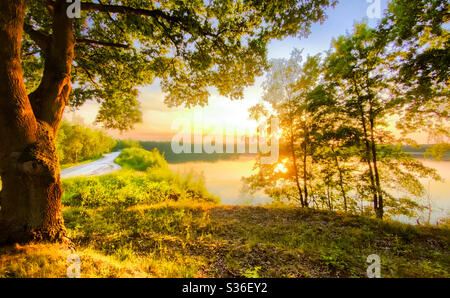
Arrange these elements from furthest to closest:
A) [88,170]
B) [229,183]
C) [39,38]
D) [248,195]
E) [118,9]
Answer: [229,183]
[88,170]
[248,195]
[118,9]
[39,38]

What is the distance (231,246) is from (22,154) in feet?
16.6

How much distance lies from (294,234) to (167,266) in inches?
158

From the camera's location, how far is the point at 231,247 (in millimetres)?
3902

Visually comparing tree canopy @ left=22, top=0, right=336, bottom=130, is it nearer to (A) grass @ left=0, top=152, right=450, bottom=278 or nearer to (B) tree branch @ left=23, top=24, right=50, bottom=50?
(B) tree branch @ left=23, top=24, right=50, bottom=50

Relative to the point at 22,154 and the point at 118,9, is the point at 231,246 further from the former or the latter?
the point at 118,9

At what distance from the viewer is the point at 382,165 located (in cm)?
743

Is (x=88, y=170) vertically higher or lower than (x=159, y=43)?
lower

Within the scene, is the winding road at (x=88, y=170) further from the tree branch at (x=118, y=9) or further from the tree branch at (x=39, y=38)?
the tree branch at (x=118, y=9)

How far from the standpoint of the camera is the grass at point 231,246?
8.45 ft

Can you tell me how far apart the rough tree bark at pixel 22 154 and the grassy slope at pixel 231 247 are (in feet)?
1.39

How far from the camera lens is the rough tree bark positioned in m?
2.51

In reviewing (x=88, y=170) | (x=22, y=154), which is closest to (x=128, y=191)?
(x=22, y=154)

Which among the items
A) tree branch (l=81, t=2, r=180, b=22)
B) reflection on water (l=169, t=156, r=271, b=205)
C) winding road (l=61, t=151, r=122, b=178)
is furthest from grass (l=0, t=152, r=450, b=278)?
winding road (l=61, t=151, r=122, b=178)
